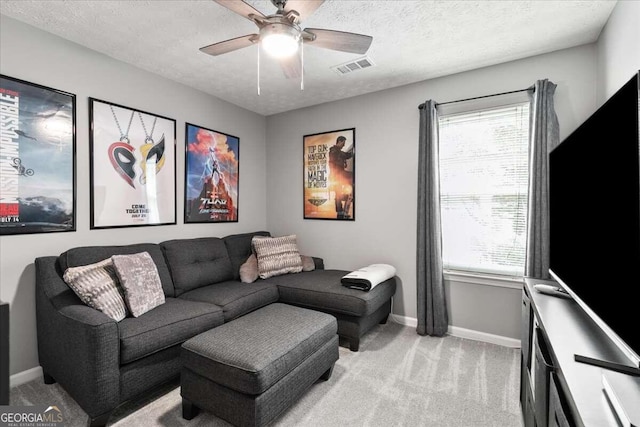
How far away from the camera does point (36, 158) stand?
88.1 inches

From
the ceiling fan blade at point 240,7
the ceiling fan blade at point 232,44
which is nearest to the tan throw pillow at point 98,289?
the ceiling fan blade at point 232,44

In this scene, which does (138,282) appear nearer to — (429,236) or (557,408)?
(557,408)

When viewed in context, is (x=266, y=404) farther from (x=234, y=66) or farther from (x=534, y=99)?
(x=534, y=99)

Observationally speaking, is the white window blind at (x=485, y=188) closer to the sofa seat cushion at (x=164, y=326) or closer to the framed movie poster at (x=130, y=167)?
the sofa seat cushion at (x=164, y=326)

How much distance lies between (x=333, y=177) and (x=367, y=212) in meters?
0.63

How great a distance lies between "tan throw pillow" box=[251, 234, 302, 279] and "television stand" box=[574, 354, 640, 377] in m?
2.73

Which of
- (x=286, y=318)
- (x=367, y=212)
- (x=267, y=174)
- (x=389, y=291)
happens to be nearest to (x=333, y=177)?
(x=367, y=212)

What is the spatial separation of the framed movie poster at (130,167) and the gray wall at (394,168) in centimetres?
151

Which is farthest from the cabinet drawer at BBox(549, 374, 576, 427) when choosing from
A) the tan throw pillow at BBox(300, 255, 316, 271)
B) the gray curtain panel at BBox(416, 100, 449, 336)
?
the tan throw pillow at BBox(300, 255, 316, 271)

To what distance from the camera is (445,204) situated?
3.12 meters

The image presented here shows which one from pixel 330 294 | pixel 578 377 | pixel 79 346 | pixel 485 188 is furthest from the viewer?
pixel 485 188

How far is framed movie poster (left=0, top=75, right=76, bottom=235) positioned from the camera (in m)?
2.11

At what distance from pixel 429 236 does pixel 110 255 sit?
9.27 ft

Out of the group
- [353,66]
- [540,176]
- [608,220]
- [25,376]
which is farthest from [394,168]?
[25,376]
